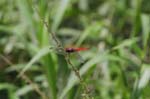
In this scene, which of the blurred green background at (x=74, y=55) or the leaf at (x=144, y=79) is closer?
the leaf at (x=144, y=79)

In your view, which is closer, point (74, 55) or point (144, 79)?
point (144, 79)

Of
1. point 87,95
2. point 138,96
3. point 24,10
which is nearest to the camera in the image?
point 87,95

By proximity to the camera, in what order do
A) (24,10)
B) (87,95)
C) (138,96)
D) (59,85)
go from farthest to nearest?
(24,10) < (59,85) < (138,96) < (87,95)

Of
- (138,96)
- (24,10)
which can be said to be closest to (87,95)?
(138,96)

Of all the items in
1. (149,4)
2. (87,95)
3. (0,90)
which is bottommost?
(149,4)

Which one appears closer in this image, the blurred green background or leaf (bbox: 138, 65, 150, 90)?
leaf (bbox: 138, 65, 150, 90)

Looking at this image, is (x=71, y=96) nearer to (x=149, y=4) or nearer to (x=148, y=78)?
(x=148, y=78)

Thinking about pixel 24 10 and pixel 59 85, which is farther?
pixel 24 10

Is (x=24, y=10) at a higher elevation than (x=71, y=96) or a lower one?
higher
